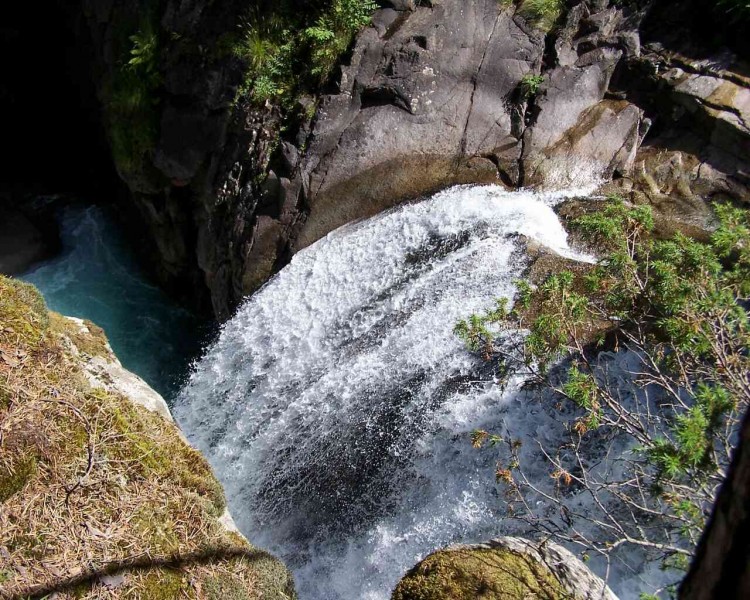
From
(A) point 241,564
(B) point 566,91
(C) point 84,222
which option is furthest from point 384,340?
(C) point 84,222

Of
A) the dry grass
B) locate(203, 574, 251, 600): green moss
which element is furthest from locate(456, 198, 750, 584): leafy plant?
the dry grass

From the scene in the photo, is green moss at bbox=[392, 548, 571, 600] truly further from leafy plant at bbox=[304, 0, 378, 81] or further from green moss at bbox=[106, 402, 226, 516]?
leafy plant at bbox=[304, 0, 378, 81]

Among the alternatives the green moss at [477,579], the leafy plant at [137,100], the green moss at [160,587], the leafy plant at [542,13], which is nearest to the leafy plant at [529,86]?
the leafy plant at [542,13]

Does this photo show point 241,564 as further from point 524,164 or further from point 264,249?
point 524,164

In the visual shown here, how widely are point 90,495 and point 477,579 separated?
255 cm

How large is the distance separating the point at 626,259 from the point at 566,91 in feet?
15.8

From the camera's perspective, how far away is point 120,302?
11.1 meters

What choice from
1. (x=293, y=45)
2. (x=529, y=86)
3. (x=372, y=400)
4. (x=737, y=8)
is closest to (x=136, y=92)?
(x=293, y=45)

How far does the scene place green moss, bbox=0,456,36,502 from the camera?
3.81 meters

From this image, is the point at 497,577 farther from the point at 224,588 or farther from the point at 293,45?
the point at 293,45

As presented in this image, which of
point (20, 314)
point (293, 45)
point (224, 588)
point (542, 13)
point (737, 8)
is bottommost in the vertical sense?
point (224, 588)

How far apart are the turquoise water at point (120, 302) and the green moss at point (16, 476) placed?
5.52 meters

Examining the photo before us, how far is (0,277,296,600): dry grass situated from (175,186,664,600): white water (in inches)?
62.8

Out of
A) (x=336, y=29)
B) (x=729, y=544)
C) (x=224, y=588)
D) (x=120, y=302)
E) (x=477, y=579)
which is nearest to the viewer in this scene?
(x=729, y=544)
